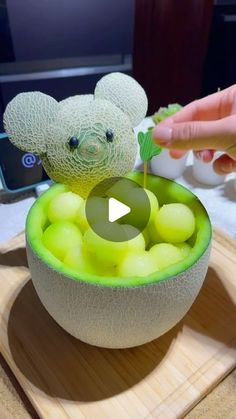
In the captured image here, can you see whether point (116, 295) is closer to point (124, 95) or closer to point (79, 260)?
point (79, 260)

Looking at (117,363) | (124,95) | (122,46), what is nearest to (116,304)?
(117,363)

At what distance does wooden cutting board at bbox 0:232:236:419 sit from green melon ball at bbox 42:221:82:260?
0.13 m

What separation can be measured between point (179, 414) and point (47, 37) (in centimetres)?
157

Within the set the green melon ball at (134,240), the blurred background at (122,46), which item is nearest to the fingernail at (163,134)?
the green melon ball at (134,240)

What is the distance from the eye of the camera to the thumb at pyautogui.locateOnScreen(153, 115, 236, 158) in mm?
413

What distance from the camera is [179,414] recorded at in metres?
0.39

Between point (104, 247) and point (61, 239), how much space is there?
0.05 m

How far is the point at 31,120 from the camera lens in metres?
0.38

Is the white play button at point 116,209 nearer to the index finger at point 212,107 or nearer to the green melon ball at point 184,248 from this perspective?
the green melon ball at point 184,248

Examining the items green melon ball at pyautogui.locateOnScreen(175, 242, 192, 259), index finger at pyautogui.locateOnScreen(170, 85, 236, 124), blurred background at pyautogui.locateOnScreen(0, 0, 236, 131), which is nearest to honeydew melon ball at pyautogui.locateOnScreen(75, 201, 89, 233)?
green melon ball at pyautogui.locateOnScreen(175, 242, 192, 259)

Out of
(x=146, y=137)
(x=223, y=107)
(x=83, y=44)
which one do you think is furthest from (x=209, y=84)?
(x=146, y=137)

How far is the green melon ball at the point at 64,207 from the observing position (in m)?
0.42

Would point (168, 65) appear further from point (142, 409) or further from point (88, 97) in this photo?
point (142, 409)

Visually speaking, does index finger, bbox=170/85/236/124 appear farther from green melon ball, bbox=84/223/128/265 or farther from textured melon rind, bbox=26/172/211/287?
green melon ball, bbox=84/223/128/265
